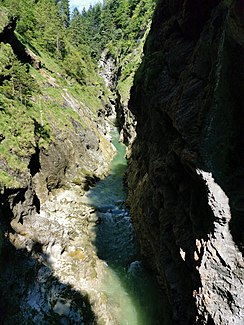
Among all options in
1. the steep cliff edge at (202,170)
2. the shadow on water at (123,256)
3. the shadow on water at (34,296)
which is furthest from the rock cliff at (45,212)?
the steep cliff edge at (202,170)

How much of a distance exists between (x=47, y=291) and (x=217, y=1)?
16.0m

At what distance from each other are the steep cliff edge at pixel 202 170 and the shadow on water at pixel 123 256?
1.38 meters

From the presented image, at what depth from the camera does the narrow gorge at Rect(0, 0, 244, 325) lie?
9172 millimetres

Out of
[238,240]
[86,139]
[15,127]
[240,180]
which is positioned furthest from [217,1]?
[86,139]

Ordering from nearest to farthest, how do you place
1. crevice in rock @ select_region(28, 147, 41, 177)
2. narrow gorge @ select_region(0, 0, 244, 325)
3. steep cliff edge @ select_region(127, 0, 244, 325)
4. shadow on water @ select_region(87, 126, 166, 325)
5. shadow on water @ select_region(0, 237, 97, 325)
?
1. steep cliff edge @ select_region(127, 0, 244, 325)
2. narrow gorge @ select_region(0, 0, 244, 325)
3. shadow on water @ select_region(0, 237, 97, 325)
4. shadow on water @ select_region(87, 126, 166, 325)
5. crevice in rock @ select_region(28, 147, 41, 177)

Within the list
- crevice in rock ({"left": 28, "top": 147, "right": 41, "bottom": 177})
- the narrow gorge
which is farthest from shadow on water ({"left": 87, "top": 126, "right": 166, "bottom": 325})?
crevice in rock ({"left": 28, "top": 147, "right": 41, "bottom": 177})

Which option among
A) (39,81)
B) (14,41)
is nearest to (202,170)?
(39,81)

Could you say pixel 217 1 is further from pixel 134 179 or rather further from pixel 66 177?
pixel 66 177

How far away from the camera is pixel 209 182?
925cm

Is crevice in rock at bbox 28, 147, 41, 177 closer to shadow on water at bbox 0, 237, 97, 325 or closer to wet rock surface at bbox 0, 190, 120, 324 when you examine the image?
wet rock surface at bbox 0, 190, 120, 324

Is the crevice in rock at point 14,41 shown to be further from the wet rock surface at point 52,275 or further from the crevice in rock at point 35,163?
the wet rock surface at point 52,275

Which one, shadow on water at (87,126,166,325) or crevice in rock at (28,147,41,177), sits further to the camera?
crevice in rock at (28,147,41,177)

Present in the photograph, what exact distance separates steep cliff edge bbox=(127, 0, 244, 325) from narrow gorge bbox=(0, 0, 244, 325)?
5 cm

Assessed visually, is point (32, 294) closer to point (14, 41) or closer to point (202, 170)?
point (202, 170)
